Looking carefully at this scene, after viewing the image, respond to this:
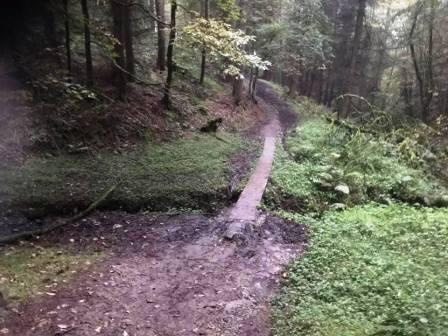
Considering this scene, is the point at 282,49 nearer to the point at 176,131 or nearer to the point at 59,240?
the point at 176,131

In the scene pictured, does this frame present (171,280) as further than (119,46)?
No

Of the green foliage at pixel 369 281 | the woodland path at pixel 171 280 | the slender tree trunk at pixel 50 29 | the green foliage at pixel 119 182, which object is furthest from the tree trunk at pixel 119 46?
the green foliage at pixel 369 281

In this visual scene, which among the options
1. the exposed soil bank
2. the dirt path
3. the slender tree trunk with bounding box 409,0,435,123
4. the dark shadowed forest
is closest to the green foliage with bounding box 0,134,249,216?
the dark shadowed forest

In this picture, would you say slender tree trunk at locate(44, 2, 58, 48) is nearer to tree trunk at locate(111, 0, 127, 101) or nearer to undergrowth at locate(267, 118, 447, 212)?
tree trunk at locate(111, 0, 127, 101)

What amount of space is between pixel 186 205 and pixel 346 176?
17.4ft

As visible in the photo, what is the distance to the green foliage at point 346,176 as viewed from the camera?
11.7 metres

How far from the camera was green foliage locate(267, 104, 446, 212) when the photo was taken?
1173 cm

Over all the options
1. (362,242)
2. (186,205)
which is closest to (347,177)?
(362,242)

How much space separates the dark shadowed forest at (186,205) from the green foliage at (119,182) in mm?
49

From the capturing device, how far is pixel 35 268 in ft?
23.0

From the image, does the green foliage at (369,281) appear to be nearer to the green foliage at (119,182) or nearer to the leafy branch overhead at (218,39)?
the green foliage at (119,182)

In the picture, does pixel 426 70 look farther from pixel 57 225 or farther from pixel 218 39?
pixel 57 225

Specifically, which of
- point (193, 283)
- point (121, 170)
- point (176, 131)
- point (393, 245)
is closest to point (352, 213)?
point (393, 245)

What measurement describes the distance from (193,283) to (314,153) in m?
9.83
